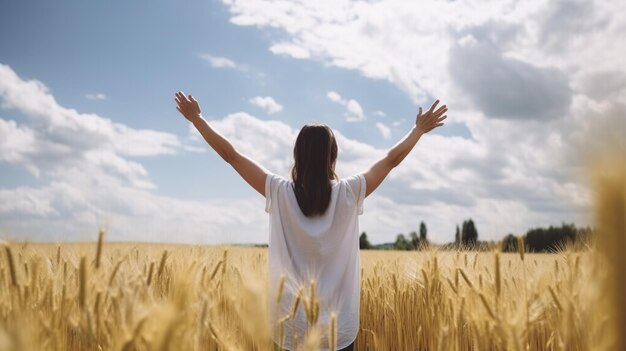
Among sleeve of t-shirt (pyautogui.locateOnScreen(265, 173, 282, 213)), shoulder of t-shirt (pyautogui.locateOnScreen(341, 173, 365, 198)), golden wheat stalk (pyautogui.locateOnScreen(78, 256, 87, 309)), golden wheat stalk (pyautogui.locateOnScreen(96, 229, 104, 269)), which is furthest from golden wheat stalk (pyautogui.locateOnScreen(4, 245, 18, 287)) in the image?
shoulder of t-shirt (pyautogui.locateOnScreen(341, 173, 365, 198))

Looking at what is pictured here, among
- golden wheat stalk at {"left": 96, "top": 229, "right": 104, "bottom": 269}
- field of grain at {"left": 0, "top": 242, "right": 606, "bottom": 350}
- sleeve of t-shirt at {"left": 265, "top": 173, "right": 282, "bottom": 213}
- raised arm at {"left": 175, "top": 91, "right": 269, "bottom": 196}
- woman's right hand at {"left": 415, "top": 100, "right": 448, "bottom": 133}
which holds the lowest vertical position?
field of grain at {"left": 0, "top": 242, "right": 606, "bottom": 350}

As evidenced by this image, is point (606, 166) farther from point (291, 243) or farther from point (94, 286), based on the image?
point (291, 243)

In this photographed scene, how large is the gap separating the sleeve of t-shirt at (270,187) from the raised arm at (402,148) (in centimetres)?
51

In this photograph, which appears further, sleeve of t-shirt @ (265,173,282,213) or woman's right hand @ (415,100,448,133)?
woman's right hand @ (415,100,448,133)

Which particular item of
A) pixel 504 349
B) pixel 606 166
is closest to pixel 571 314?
pixel 504 349

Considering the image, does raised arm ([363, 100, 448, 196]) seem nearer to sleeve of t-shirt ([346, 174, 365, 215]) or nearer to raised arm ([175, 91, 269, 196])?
sleeve of t-shirt ([346, 174, 365, 215])

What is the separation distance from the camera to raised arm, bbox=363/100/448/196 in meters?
2.96

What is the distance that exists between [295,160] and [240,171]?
0.34 m

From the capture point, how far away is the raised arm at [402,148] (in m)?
2.96

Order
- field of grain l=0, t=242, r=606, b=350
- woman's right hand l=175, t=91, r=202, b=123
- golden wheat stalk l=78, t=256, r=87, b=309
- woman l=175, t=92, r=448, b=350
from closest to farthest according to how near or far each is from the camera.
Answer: field of grain l=0, t=242, r=606, b=350, golden wheat stalk l=78, t=256, r=87, b=309, woman l=175, t=92, r=448, b=350, woman's right hand l=175, t=91, r=202, b=123

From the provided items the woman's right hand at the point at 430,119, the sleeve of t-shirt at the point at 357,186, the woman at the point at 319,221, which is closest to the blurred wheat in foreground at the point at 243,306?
the woman at the point at 319,221

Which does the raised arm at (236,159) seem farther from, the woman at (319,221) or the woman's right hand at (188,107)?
the woman's right hand at (188,107)

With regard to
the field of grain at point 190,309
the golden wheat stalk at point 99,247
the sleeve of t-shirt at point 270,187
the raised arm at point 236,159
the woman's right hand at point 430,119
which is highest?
the woman's right hand at point 430,119

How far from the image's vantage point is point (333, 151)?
2.88m
